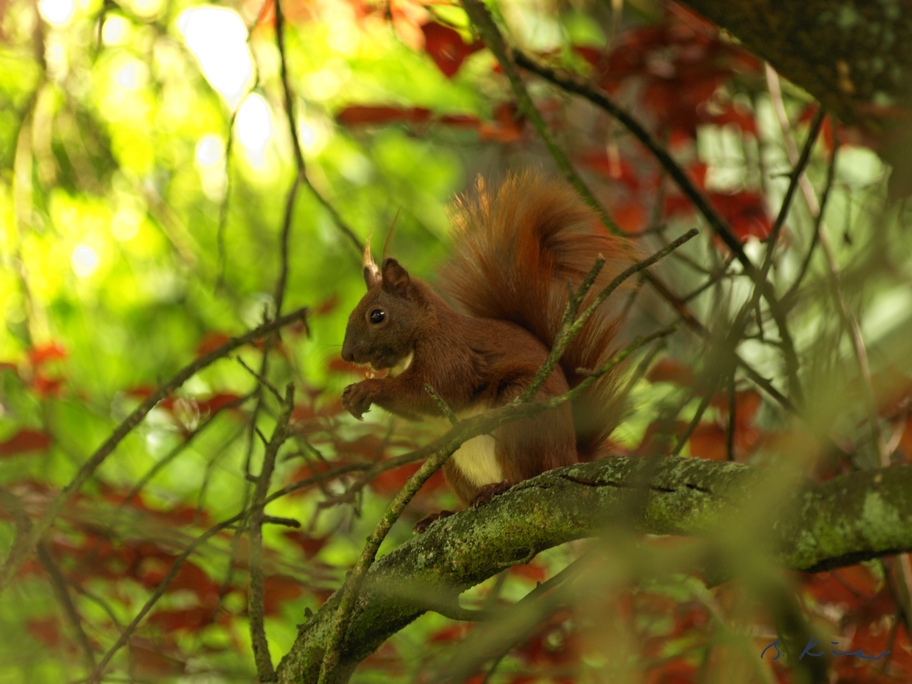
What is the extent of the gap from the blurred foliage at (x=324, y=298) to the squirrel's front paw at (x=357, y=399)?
→ 0.09 m

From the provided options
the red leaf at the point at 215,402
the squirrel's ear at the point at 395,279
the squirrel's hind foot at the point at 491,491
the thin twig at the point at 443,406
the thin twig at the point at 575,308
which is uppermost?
the red leaf at the point at 215,402

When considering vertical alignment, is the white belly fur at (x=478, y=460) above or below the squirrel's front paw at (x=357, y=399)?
below

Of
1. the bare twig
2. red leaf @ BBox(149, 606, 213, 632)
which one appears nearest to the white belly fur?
the bare twig

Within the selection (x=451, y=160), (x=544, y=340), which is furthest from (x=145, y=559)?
(x=451, y=160)

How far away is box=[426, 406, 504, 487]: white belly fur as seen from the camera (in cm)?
175

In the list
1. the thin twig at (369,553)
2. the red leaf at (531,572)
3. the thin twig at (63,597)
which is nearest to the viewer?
the thin twig at (369,553)

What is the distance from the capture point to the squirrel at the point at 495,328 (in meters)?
1.78

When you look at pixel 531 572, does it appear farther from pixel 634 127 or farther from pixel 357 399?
pixel 634 127

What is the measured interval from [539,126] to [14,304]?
261 cm

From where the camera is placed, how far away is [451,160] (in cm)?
558

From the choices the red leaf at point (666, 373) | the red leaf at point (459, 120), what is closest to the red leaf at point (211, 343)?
the red leaf at point (459, 120)

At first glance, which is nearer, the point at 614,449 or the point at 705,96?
the point at 614,449

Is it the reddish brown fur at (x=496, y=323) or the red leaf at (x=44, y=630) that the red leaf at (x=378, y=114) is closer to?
the reddish brown fur at (x=496, y=323)

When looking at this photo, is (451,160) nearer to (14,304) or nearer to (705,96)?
(14,304)
